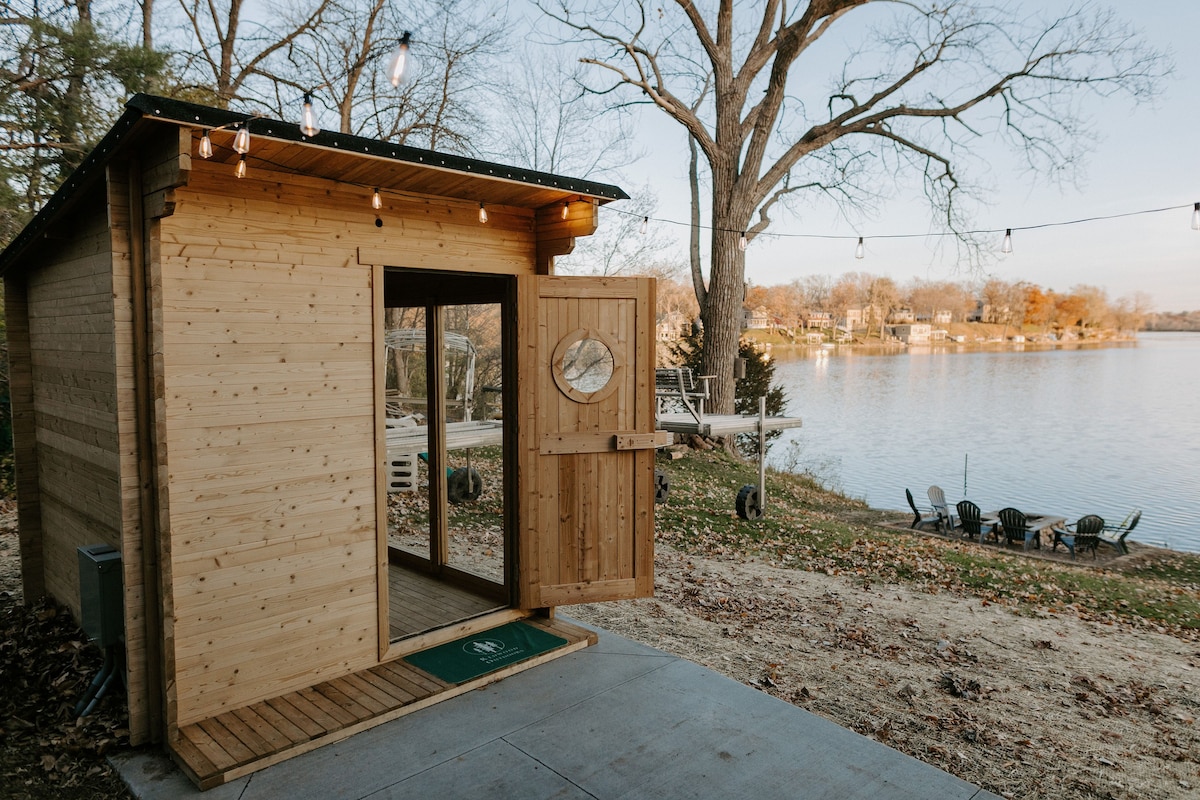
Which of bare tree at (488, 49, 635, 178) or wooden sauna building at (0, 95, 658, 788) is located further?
bare tree at (488, 49, 635, 178)

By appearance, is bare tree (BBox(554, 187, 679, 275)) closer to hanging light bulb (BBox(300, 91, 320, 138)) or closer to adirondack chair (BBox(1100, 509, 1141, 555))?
adirondack chair (BBox(1100, 509, 1141, 555))

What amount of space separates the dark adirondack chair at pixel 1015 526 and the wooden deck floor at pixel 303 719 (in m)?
12.6

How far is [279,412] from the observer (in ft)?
13.8

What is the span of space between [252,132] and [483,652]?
3.46 meters

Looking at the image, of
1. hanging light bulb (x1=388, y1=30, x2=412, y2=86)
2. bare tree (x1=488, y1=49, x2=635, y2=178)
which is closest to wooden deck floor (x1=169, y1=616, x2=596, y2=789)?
hanging light bulb (x1=388, y1=30, x2=412, y2=86)

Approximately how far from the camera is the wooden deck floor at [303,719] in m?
3.63

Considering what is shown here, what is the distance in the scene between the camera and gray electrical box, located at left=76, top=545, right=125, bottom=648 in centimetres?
411

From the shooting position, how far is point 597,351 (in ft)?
18.5

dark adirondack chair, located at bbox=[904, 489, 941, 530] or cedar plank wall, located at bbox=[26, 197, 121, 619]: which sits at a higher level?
cedar plank wall, located at bbox=[26, 197, 121, 619]

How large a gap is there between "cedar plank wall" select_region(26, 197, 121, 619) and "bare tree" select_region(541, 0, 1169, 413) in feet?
41.0

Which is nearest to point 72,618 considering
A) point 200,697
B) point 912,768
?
point 200,697

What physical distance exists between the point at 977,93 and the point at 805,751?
1661 centimetres

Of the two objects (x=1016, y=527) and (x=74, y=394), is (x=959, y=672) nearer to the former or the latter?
(x=74, y=394)

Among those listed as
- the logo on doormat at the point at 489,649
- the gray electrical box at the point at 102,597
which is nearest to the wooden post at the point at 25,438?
the gray electrical box at the point at 102,597
